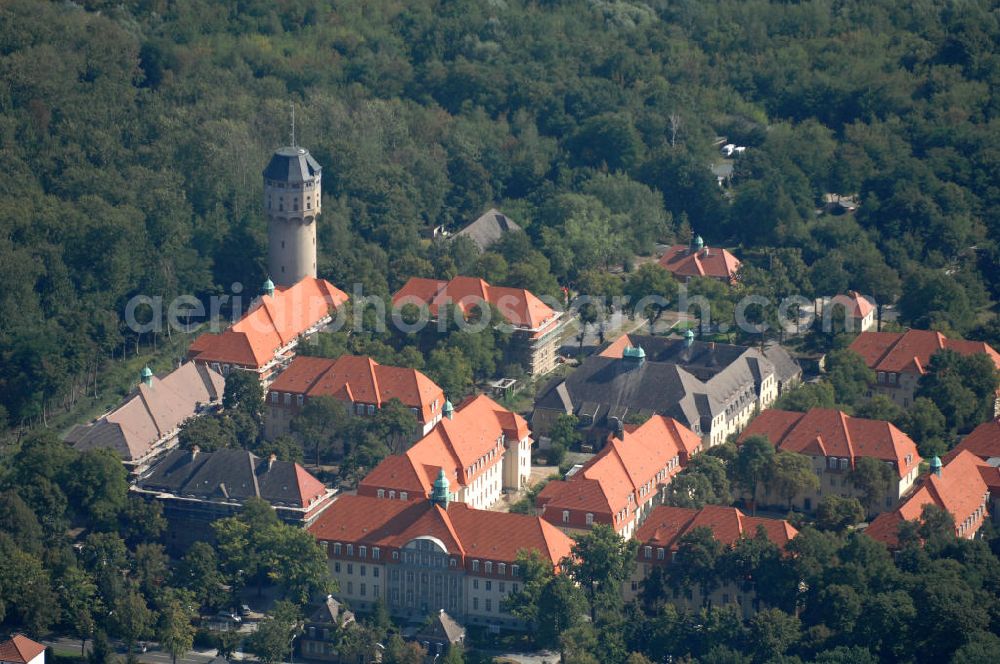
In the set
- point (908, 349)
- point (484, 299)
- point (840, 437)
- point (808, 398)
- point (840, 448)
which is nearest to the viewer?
point (840, 448)

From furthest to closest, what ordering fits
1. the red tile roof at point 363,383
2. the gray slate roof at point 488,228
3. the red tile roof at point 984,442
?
the gray slate roof at point 488,228 → the red tile roof at point 363,383 → the red tile roof at point 984,442

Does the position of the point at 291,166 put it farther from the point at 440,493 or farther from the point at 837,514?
the point at 837,514

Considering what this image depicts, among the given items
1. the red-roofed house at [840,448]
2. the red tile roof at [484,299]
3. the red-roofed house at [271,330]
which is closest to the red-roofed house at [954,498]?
the red-roofed house at [840,448]

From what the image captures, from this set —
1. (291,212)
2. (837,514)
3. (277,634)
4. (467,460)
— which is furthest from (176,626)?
Result: (291,212)

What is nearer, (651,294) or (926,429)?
(926,429)

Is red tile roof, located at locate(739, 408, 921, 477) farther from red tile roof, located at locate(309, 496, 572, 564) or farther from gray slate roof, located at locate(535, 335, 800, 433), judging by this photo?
red tile roof, located at locate(309, 496, 572, 564)

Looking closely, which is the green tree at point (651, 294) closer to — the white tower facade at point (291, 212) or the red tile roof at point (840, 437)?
the white tower facade at point (291, 212)

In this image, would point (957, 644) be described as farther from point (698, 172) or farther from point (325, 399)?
point (698, 172)
